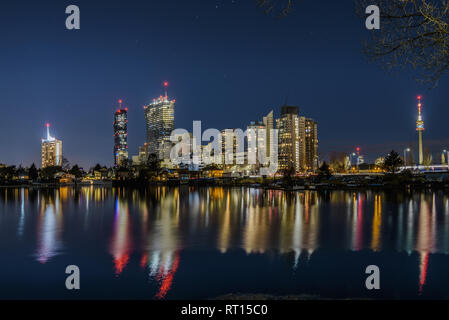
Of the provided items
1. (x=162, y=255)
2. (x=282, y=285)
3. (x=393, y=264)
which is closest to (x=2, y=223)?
(x=162, y=255)

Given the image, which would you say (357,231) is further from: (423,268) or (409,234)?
(423,268)

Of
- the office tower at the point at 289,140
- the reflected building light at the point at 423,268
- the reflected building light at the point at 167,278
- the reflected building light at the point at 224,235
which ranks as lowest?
the reflected building light at the point at 224,235

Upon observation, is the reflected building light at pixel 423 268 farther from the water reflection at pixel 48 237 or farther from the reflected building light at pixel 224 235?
the water reflection at pixel 48 237

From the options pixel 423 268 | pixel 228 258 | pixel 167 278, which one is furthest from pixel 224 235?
pixel 423 268

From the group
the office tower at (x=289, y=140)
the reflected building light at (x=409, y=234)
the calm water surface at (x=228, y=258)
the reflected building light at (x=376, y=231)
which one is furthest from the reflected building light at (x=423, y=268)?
the office tower at (x=289, y=140)

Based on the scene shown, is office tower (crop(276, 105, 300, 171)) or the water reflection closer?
the water reflection

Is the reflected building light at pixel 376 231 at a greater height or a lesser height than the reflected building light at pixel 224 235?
greater

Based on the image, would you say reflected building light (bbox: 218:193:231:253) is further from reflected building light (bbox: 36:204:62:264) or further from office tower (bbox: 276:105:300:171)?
office tower (bbox: 276:105:300:171)

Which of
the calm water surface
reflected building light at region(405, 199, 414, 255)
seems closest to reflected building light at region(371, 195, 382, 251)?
the calm water surface

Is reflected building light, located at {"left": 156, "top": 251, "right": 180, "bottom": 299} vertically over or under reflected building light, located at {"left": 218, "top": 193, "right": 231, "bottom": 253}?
over

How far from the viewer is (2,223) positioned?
22.0 metres
